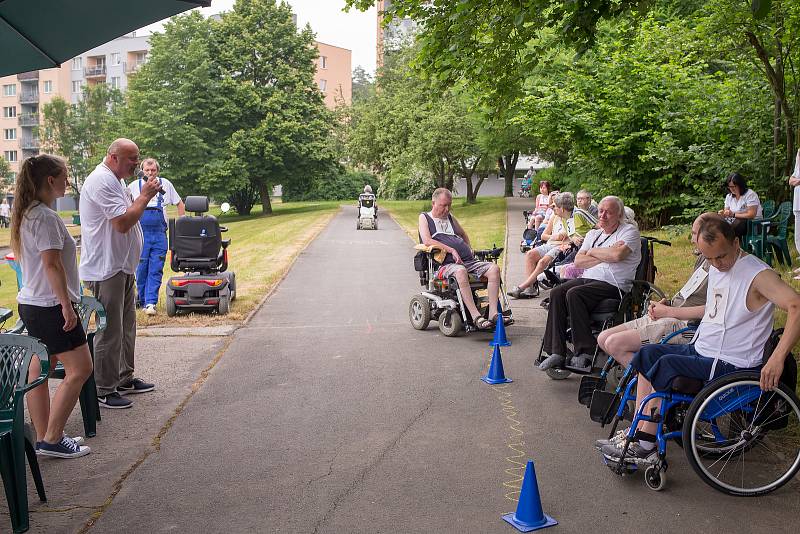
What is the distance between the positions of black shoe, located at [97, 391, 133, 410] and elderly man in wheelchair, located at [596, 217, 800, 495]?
395 centimetres

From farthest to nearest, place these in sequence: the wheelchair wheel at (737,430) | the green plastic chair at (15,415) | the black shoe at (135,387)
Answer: the black shoe at (135,387)
the wheelchair wheel at (737,430)
the green plastic chair at (15,415)

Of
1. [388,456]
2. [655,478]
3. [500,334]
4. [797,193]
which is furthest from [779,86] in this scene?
[388,456]

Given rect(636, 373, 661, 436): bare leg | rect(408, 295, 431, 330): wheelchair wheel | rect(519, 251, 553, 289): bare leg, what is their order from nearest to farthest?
rect(636, 373, 661, 436): bare leg, rect(408, 295, 431, 330): wheelchair wheel, rect(519, 251, 553, 289): bare leg

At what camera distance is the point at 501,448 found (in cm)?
569

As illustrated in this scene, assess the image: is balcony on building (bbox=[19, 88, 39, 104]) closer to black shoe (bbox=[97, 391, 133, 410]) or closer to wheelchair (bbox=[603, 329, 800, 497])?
black shoe (bbox=[97, 391, 133, 410])

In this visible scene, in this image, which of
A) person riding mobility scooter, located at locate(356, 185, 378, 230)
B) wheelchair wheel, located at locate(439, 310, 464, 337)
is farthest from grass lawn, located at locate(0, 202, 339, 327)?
wheelchair wheel, located at locate(439, 310, 464, 337)

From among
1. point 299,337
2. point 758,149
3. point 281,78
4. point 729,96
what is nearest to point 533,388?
point 299,337

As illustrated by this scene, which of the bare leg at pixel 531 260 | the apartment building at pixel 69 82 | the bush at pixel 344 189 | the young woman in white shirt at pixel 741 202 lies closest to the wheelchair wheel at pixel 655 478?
the bare leg at pixel 531 260

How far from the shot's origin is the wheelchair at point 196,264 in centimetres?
1090

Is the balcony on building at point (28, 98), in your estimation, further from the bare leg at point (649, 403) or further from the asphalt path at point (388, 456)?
the bare leg at point (649, 403)

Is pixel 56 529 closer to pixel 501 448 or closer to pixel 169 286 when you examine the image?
pixel 501 448

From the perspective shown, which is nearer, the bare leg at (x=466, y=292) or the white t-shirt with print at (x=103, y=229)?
the white t-shirt with print at (x=103, y=229)

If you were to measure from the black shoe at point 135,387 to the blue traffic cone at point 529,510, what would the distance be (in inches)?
164

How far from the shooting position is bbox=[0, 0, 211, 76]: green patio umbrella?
4.84m
